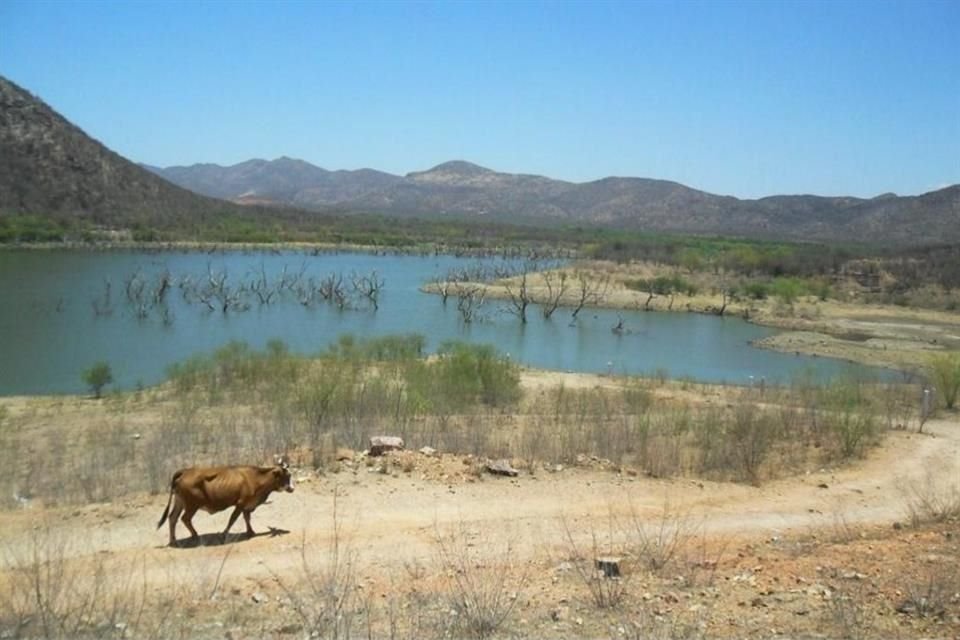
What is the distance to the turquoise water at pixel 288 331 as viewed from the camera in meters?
32.1

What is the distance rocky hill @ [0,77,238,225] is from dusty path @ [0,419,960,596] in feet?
275

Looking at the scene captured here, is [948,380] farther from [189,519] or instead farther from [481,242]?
[481,242]

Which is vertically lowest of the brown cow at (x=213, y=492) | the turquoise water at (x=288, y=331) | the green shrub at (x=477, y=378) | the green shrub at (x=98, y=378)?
the turquoise water at (x=288, y=331)

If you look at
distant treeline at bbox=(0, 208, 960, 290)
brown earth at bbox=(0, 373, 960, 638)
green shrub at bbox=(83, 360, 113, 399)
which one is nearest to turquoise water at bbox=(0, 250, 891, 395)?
green shrub at bbox=(83, 360, 113, 399)

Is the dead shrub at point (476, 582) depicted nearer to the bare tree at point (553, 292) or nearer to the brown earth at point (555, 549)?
the brown earth at point (555, 549)

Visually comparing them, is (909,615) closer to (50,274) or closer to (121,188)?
(50,274)

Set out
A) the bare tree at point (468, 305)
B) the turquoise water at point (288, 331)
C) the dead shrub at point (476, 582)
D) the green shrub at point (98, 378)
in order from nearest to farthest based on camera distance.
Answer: the dead shrub at point (476, 582), the green shrub at point (98, 378), the turquoise water at point (288, 331), the bare tree at point (468, 305)

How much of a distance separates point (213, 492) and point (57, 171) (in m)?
92.0

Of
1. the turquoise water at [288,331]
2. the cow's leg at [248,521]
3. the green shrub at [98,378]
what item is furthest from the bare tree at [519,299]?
the cow's leg at [248,521]

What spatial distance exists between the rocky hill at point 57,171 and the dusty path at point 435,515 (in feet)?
275

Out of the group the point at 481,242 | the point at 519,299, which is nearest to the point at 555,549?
the point at 519,299

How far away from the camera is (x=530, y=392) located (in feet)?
79.0

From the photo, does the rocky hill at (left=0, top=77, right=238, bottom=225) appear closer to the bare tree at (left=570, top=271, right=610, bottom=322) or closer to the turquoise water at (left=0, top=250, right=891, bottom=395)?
the turquoise water at (left=0, top=250, right=891, bottom=395)

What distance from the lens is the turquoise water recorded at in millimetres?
32125
